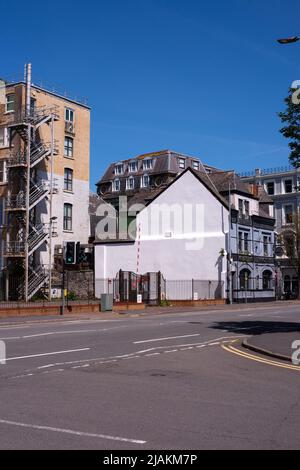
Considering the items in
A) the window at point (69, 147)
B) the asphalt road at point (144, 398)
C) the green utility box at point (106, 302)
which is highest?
the window at point (69, 147)

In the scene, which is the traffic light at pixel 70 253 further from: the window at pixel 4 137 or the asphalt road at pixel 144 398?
the window at pixel 4 137

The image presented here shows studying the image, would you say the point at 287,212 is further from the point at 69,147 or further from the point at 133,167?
the point at 69,147

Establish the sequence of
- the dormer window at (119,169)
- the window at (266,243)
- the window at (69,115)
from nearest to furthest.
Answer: the window at (69,115) < the window at (266,243) < the dormer window at (119,169)

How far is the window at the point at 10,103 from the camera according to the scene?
48.7 meters

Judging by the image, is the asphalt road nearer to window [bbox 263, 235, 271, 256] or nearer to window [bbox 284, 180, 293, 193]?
window [bbox 263, 235, 271, 256]

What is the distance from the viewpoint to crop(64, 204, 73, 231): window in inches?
2023

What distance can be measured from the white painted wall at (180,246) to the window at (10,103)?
15.4m

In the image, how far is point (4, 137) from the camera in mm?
48750

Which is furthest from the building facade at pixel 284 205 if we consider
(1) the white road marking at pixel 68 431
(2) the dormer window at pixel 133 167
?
(1) the white road marking at pixel 68 431

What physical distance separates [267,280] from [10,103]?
2939cm
